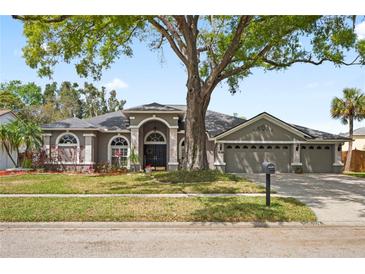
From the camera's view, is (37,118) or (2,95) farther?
(37,118)

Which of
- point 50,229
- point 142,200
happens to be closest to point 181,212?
point 142,200

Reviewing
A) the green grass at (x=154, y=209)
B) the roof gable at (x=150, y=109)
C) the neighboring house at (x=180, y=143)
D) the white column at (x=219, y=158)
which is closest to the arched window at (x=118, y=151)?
the neighboring house at (x=180, y=143)

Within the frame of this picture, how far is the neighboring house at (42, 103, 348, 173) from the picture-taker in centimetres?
2097

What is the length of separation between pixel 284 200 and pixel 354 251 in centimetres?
385

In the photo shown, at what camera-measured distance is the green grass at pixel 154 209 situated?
23.9 ft

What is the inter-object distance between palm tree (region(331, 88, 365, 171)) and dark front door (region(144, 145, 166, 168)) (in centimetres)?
1621

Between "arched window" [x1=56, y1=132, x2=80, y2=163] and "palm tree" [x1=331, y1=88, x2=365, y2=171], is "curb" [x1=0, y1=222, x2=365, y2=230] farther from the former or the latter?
"palm tree" [x1=331, y1=88, x2=365, y2=171]

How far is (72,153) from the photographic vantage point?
854 inches

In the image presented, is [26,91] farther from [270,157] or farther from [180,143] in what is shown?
[270,157]

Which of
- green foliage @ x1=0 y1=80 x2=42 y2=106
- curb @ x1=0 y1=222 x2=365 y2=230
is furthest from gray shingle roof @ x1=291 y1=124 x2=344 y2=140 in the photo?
green foliage @ x1=0 y1=80 x2=42 y2=106

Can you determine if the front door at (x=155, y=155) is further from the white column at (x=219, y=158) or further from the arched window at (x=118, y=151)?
the white column at (x=219, y=158)

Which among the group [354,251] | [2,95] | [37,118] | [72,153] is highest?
[2,95]

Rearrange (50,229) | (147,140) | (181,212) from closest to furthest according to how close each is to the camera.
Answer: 1. (50,229)
2. (181,212)
3. (147,140)

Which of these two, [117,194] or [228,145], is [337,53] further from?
[117,194]
